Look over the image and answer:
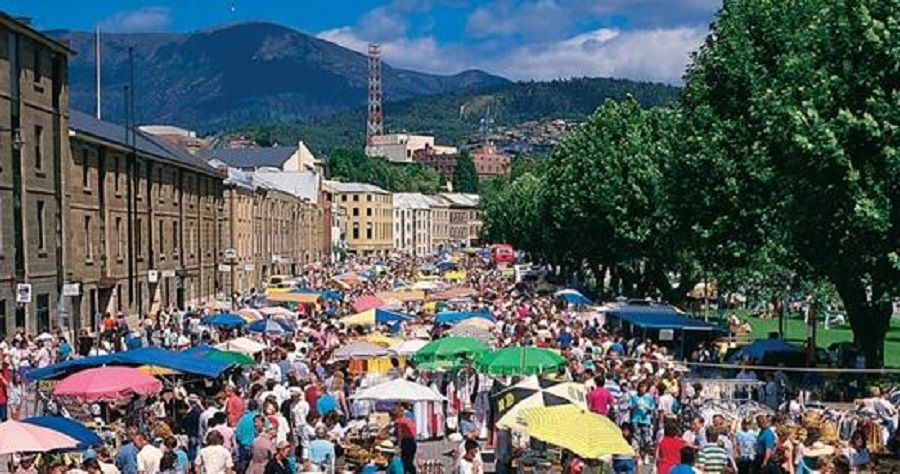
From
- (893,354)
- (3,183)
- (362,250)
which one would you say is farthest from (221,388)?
(362,250)

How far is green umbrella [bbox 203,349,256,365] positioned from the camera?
2670cm

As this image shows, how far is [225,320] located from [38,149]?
31.0 ft

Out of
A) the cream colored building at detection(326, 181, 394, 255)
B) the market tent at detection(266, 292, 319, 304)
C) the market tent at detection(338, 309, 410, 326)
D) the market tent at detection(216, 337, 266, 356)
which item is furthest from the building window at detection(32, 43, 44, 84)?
the cream colored building at detection(326, 181, 394, 255)

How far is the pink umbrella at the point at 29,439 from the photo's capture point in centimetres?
1550

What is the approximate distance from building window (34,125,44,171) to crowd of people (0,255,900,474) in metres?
7.76

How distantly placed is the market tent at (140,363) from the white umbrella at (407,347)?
7271mm

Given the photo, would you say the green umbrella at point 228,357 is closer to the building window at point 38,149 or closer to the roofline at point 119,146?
the building window at point 38,149

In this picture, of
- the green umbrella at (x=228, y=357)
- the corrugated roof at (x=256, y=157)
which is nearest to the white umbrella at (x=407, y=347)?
the green umbrella at (x=228, y=357)

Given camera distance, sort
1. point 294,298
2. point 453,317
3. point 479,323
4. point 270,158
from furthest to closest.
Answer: point 270,158 → point 294,298 → point 453,317 → point 479,323

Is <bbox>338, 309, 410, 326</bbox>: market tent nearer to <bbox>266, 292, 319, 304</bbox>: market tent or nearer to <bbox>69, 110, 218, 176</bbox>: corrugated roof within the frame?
<bbox>266, 292, 319, 304</bbox>: market tent

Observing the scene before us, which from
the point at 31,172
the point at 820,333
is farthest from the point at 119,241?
the point at 820,333

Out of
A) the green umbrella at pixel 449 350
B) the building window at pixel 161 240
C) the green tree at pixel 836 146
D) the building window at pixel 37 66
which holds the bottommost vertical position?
the green umbrella at pixel 449 350

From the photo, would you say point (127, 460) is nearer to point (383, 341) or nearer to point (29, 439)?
point (29, 439)

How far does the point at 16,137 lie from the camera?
40000mm
